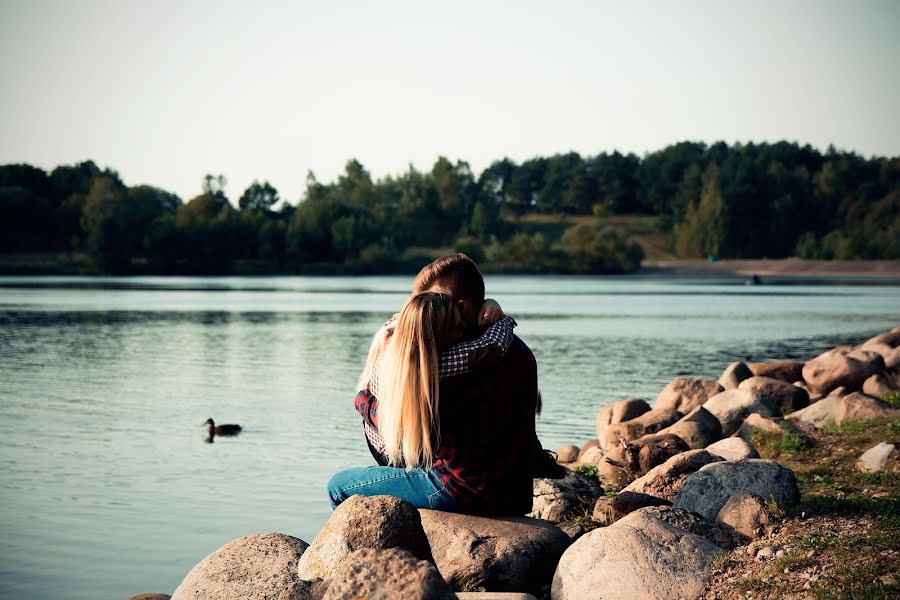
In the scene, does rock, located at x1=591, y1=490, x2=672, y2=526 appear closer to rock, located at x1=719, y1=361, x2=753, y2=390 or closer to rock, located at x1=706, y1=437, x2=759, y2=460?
rock, located at x1=706, y1=437, x2=759, y2=460

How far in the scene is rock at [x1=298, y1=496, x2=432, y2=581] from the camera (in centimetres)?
546

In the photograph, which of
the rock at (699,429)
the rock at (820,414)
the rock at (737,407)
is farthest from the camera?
the rock at (737,407)

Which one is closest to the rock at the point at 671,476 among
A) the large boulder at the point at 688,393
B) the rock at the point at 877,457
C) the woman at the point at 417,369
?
the rock at the point at 877,457

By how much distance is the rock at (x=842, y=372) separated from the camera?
48.8ft

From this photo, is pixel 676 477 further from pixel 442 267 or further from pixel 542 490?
pixel 442 267

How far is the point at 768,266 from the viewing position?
134 meters

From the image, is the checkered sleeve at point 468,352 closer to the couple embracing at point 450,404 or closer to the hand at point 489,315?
the couple embracing at point 450,404

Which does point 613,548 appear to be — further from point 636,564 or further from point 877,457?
point 877,457

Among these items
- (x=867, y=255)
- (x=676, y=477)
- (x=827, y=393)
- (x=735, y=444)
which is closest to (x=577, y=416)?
(x=827, y=393)

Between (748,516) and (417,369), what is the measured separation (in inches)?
110

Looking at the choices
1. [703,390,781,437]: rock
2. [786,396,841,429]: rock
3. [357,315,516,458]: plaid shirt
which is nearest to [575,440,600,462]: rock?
[703,390,781,437]: rock

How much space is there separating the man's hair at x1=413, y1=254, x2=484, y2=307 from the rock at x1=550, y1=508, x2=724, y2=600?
169cm

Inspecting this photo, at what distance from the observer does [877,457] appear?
8.95m

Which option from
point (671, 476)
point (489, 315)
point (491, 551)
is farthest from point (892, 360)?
point (489, 315)
